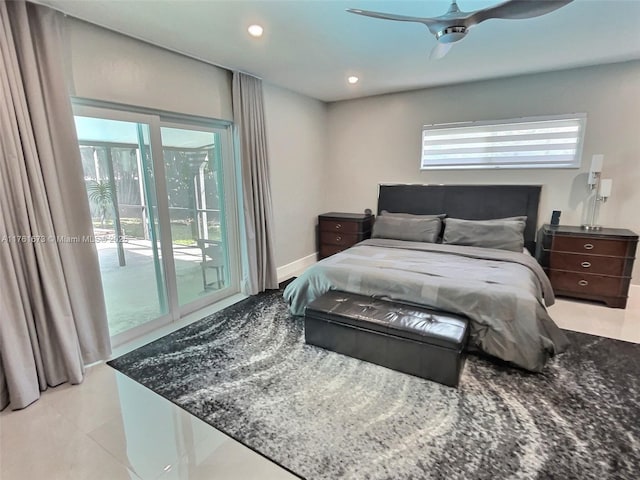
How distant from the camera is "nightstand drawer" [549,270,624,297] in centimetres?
332

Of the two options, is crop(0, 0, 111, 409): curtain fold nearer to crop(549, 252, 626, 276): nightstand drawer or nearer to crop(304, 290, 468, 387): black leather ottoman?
crop(304, 290, 468, 387): black leather ottoman

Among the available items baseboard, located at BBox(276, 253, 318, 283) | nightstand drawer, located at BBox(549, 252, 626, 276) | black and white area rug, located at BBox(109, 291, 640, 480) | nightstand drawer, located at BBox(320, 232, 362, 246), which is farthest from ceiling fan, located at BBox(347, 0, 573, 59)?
baseboard, located at BBox(276, 253, 318, 283)

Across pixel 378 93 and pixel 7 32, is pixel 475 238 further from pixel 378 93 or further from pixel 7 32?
pixel 7 32

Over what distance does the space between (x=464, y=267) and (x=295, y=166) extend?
265cm

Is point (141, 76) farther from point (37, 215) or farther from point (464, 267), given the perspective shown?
point (464, 267)

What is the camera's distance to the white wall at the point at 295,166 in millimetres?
4164

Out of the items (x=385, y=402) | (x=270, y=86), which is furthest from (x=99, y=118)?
(x=385, y=402)

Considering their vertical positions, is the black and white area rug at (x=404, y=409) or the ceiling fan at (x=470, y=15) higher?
the ceiling fan at (x=470, y=15)

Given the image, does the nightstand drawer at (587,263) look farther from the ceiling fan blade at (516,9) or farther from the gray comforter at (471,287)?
the ceiling fan blade at (516,9)

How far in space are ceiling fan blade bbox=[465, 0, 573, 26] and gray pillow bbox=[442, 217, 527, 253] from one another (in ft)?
7.78

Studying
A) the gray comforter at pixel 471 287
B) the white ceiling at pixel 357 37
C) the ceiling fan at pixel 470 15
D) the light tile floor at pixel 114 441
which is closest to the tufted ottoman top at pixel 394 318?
the gray comforter at pixel 471 287

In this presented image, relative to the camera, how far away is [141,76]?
Result: 269 cm

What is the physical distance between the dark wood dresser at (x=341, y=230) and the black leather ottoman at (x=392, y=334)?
2.00 m

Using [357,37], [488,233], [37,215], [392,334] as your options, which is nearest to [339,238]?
[488,233]
